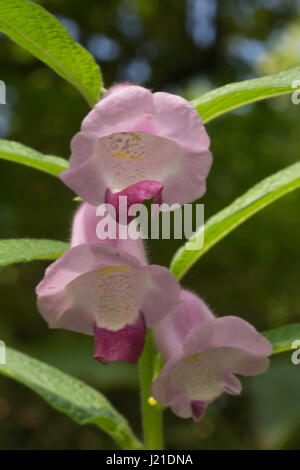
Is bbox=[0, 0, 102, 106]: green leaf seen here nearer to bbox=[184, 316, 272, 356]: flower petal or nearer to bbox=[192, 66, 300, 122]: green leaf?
bbox=[192, 66, 300, 122]: green leaf

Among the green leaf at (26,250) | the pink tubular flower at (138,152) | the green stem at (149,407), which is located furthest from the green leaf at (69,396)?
the pink tubular flower at (138,152)

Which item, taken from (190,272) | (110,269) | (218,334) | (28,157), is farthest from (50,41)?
(190,272)

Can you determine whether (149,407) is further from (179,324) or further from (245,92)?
(245,92)

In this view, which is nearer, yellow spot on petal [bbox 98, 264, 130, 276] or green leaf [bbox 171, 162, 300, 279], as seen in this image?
yellow spot on petal [bbox 98, 264, 130, 276]

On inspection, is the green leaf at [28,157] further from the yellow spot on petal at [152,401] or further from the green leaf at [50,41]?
the yellow spot on petal at [152,401]

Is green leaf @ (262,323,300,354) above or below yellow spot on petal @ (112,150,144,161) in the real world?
below

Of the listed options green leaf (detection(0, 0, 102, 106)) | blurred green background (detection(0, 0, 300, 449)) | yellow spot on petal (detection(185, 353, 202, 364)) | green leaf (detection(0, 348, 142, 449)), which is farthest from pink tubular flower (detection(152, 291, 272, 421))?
blurred green background (detection(0, 0, 300, 449))
